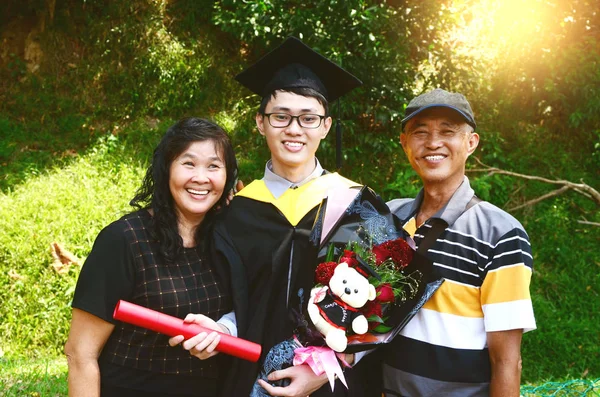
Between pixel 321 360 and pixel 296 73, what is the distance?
1.26 metres

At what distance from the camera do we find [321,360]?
6.30ft

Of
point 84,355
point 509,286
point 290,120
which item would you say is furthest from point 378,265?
point 84,355

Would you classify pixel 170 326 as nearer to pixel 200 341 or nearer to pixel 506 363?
pixel 200 341

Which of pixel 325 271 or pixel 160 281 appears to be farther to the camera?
pixel 160 281

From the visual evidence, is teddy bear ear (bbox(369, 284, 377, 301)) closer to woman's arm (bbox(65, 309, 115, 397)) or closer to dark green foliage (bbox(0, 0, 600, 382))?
woman's arm (bbox(65, 309, 115, 397))

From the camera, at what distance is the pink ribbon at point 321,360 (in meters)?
1.91

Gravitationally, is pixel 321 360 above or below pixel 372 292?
below

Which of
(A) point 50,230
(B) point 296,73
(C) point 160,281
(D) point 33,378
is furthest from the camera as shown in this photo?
(A) point 50,230

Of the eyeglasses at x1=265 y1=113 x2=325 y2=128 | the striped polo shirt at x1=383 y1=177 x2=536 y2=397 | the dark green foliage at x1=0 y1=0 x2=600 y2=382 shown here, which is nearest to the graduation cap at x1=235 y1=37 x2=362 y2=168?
the eyeglasses at x1=265 y1=113 x2=325 y2=128

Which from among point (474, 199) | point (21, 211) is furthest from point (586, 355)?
point (21, 211)

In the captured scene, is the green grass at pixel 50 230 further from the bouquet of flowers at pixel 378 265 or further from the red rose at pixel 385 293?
the red rose at pixel 385 293

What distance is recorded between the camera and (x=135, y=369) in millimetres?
2037

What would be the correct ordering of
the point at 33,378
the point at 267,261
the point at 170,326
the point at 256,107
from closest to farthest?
1. the point at 170,326
2. the point at 267,261
3. the point at 33,378
4. the point at 256,107

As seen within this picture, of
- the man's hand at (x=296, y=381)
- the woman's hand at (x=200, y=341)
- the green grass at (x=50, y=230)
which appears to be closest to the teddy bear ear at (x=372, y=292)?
the man's hand at (x=296, y=381)
